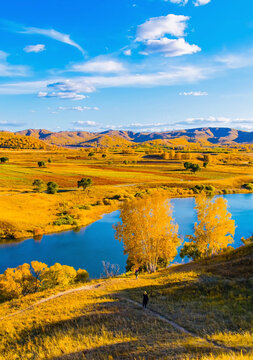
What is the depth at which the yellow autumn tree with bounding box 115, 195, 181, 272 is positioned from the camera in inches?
1604

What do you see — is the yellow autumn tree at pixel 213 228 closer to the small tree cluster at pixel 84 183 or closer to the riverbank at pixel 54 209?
the riverbank at pixel 54 209

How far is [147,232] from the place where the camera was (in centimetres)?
4091

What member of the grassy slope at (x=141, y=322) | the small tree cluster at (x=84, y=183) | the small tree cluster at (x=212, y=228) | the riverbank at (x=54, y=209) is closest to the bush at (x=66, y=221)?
the riverbank at (x=54, y=209)

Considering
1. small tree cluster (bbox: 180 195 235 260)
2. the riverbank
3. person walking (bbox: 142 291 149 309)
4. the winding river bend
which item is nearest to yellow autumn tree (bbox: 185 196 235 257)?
small tree cluster (bbox: 180 195 235 260)

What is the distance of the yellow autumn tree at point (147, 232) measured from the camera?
1604 inches

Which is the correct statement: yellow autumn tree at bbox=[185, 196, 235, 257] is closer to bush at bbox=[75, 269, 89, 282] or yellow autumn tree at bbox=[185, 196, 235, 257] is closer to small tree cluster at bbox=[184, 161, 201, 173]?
bush at bbox=[75, 269, 89, 282]

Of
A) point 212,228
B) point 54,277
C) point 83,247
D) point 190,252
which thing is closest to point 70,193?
point 83,247

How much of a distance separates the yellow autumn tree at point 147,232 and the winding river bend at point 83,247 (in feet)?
28.5

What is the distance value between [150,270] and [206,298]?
21019 mm

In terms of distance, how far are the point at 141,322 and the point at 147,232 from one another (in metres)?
23.5

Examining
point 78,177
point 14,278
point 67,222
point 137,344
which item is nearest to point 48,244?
point 67,222

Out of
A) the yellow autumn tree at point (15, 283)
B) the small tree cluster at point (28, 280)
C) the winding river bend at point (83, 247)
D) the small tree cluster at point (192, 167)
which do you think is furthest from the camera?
the small tree cluster at point (192, 167)

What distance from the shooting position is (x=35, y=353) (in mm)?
14430

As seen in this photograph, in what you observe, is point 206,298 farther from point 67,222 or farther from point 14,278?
point 67,222
